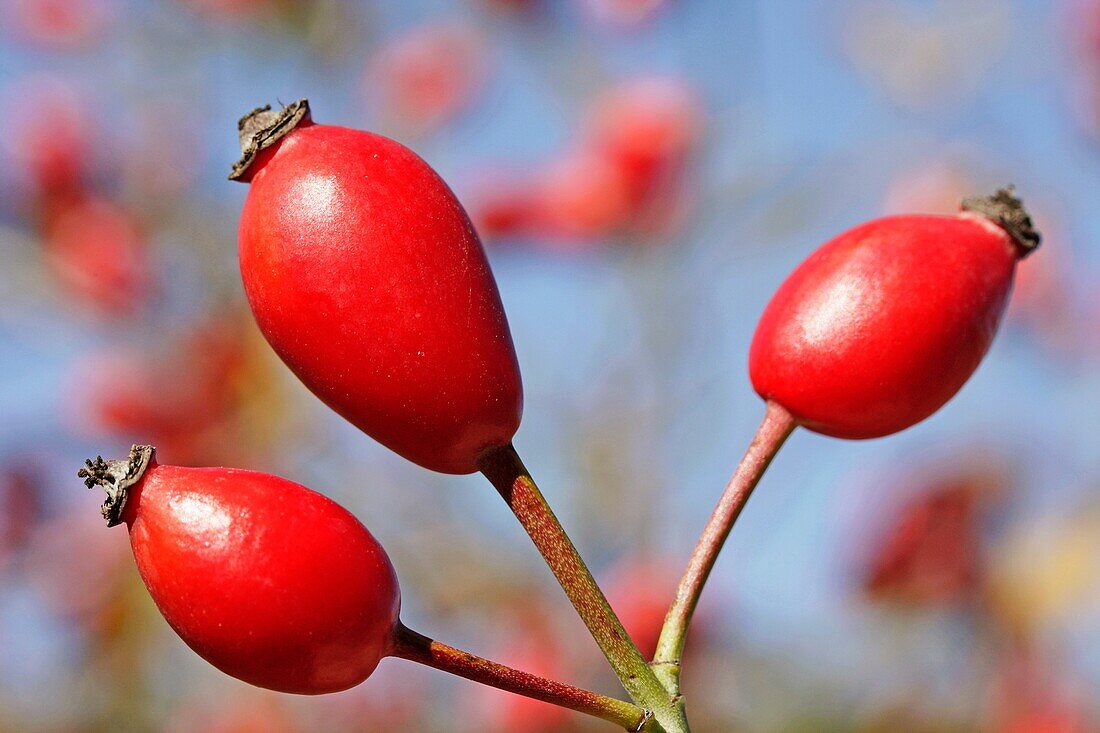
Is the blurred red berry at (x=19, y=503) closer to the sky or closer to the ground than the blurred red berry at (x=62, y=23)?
closer to the ground

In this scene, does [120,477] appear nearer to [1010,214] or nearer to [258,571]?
[258,571]

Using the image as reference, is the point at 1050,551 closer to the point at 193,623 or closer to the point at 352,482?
the point at 352,482

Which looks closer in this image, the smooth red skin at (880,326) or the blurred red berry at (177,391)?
the smooth red skin at (880,326)

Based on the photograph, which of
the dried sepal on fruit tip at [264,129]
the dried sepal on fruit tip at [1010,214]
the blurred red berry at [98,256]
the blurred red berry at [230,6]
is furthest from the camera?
the blurred red berry at [230,6]

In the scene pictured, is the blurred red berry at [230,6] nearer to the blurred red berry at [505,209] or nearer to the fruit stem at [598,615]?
the blurred red berry at [505,209]

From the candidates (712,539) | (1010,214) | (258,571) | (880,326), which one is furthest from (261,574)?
(1010,214)

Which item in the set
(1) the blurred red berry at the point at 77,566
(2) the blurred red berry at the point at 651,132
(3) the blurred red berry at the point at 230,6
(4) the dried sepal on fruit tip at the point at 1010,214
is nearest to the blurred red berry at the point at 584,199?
(2) the blurred red berry at the point at 651,132

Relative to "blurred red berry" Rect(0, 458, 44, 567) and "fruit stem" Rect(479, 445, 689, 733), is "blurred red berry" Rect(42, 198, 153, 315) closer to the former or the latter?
"blurred red berry" Rect(0, 458, 44, 567)
